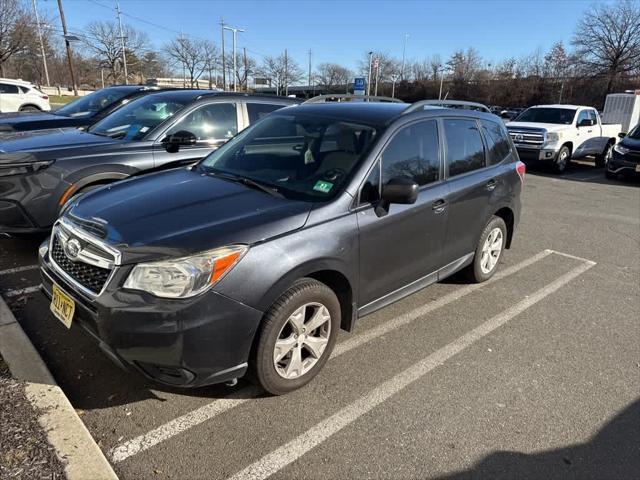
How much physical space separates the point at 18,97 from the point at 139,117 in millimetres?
17238

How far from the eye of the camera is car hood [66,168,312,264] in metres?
2.49

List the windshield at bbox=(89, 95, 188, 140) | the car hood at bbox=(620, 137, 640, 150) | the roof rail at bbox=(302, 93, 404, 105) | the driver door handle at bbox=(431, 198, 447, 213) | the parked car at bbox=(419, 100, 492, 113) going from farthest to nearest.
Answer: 1. the car hood at bbox=(620, 137, 640, 150)
2. the windshield at bbox=(89, 95, 188, 140)
3. the roof rail at bbox=(302, 93, 404, 105)
4. the parked car at bbox=(419, 100, 492, 113)
5. the driver door handle at bbox=(431, 198, 447, 213)

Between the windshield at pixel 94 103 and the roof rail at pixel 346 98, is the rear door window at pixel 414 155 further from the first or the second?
the windshield at pixel 94 103

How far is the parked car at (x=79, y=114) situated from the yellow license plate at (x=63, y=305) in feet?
16.1

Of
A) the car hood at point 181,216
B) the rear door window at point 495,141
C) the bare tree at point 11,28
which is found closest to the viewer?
the car hood at point 181,216

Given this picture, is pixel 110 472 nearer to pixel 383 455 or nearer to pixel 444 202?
pixel 383 455

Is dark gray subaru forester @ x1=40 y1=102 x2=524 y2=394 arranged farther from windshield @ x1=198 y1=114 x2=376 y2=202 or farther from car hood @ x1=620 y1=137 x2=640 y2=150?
car hood @ x1=620 y1=137 x2=640 y2=150

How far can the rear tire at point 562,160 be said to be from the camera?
13.9 m

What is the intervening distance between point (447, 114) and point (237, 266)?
2575 millimetres

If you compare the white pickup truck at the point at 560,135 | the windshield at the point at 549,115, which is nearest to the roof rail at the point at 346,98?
the white pickup truck at the point at 560,135

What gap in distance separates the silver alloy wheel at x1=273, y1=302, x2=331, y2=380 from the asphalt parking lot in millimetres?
205

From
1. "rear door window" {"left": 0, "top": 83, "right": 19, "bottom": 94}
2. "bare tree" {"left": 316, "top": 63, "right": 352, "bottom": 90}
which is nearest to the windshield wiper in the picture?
"rear door window" {"left": 0, "top": 83, "right": 19, "bottom": 94}

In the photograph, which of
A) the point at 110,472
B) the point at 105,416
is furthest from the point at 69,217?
the point at 110,472

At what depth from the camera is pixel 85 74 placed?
72812 mm
